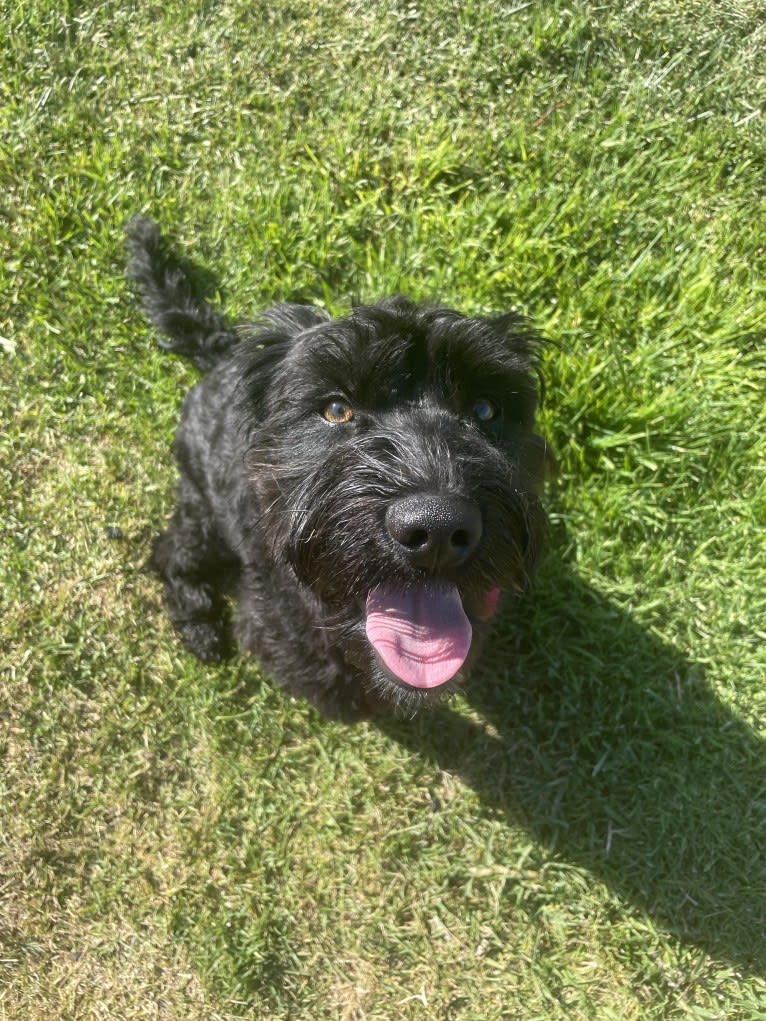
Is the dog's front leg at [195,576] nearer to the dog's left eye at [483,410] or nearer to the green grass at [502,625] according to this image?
the green grass at [502,625]

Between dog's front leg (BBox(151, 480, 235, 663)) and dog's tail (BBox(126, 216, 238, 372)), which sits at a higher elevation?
dog's tail (BBox(126, 216, 238, 372))

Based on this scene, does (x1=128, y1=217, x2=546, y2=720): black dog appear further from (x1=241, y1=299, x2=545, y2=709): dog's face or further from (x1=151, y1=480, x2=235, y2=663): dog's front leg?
(x1=151, y1=480, x2=235, y2=663): dog's front leg

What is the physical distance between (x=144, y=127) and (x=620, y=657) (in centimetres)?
367

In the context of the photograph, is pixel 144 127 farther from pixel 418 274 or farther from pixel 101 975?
pixel 101 975

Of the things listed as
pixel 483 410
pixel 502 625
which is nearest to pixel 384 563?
pixel 483 410

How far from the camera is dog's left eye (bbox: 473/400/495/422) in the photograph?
7.84ft

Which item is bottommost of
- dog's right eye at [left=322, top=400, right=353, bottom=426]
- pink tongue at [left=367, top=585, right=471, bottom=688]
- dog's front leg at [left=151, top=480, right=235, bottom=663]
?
dog's front leg at [left=151, top=480, right=235, bottom=663]

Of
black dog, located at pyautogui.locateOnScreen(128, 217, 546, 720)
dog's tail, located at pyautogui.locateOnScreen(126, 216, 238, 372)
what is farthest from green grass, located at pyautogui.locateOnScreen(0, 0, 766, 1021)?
black dog, located at pyautogui.locateOnScreen(128, 217, 546, 720)

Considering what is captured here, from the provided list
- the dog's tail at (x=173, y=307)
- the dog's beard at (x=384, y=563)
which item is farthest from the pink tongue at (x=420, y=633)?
the dog's tail at (x=173, y=307)

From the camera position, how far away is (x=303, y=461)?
89.0 inches

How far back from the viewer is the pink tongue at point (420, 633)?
2.23 metres

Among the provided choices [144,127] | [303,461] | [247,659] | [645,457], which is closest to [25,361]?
[144,127]

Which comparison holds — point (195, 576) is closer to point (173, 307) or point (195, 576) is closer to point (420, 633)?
point (173, 307)

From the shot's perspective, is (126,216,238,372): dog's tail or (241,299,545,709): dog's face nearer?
(241,299,545,709): dog's face
